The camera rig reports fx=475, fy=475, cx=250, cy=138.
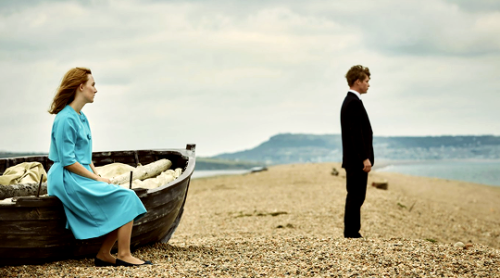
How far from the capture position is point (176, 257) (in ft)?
18.2

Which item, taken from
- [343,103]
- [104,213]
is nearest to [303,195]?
[343,103]

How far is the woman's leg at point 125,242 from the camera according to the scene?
16.0 ft

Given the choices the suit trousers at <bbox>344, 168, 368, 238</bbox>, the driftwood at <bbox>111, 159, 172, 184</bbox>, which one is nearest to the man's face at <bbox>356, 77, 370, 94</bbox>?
the suit trousers at <bbox>344, 168, 368, 238</bbox>

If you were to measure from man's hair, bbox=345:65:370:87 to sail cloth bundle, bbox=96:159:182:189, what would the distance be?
2.74 metres

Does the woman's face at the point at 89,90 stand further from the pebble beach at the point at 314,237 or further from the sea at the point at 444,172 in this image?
the sea at the point at 444,172

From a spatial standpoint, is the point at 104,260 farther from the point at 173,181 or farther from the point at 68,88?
the point at 68,88

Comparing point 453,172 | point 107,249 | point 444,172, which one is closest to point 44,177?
point 107,249

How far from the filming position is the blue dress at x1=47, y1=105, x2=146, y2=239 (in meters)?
4.62

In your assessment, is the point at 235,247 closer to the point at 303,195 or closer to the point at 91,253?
the point at 91,253

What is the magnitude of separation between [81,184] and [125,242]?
75 centimetres

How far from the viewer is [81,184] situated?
15.4ft

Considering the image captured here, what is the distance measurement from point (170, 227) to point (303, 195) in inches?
314

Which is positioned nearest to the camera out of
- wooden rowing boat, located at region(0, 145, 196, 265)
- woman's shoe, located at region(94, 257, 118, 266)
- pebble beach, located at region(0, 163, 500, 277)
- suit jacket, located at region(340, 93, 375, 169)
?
wooden rowing boat, located at region(0, 145, 196, 265)

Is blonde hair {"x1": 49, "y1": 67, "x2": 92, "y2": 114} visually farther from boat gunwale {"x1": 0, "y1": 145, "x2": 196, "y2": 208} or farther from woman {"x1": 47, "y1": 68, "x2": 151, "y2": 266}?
boat gunwale {"x1": 0, "y1": 145, "x2": 196, "y2": 208}
